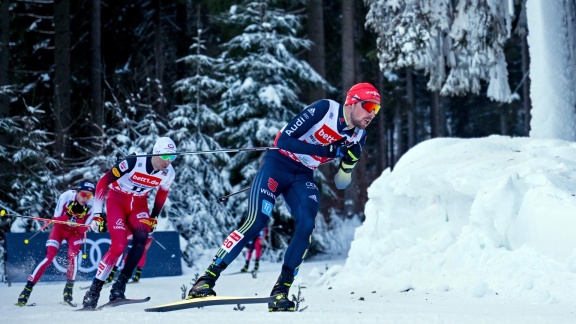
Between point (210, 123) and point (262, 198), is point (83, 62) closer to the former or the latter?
point (210, 123)

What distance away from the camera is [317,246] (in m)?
21.7

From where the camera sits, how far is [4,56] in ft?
64.4

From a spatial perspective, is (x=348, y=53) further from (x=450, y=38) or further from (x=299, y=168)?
(x=299, y=168)

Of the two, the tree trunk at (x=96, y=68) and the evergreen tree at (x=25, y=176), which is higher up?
the tree trunk at (x=96, y=68)

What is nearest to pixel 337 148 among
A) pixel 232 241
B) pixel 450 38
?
pixel 232 241

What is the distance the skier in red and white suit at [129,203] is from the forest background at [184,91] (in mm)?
8349

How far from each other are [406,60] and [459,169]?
220 inches

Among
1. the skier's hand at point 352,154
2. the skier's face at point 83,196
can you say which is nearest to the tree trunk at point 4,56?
the skier's face at point 83,196

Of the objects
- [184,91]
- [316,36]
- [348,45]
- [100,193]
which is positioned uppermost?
[316,36]

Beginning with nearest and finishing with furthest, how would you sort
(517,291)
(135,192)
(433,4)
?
(517,291) < (135,192) < (433,4)

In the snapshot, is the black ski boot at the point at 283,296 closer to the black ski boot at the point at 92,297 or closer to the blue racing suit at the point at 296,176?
the blue racing suit at the point at 296,176

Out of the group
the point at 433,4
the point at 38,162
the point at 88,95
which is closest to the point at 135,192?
the point at 433,4

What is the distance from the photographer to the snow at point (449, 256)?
712 centimetres

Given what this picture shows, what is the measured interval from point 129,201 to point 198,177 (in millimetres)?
11486
